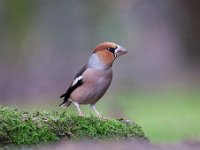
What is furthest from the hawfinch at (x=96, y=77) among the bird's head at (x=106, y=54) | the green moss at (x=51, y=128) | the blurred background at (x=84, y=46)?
the blurred background at (x=84, y=46)

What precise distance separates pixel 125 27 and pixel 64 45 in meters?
2.36

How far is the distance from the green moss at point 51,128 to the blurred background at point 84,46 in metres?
16.6

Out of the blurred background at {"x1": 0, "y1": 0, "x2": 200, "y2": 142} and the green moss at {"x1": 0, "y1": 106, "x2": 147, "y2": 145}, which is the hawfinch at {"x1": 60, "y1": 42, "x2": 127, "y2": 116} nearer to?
the green moss at {"x1": 0, "y1": 106, "x2": 147, "y2": 145}

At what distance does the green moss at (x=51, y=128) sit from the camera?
7.49 meters

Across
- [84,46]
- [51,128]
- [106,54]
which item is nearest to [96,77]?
[106,54]

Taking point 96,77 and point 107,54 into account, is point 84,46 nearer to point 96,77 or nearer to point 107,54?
point 107,54

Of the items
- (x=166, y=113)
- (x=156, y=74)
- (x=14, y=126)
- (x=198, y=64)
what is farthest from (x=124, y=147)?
(x=198, y=64)

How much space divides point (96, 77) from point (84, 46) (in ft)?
64.1

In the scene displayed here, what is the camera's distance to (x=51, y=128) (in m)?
7.71

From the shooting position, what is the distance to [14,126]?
7.53 m

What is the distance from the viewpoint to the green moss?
24.6 feet

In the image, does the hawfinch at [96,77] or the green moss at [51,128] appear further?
the hawfinch at [96,77]

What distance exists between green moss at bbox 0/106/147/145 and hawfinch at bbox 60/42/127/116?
4.95 ft

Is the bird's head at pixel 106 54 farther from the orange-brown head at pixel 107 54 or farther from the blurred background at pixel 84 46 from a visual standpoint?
the blurred background at pixel 84 46
